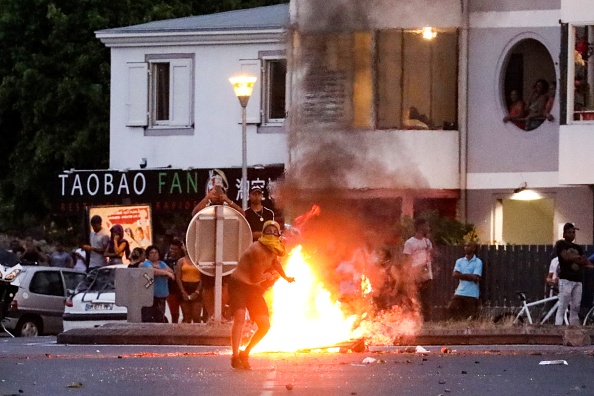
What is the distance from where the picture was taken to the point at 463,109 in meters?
34.5

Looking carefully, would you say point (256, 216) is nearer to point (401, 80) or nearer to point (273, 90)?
point (401, 80)

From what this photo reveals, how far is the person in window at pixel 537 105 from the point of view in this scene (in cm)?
3372

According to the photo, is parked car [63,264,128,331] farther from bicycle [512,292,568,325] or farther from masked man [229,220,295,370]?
masked man [229,220,295,370]

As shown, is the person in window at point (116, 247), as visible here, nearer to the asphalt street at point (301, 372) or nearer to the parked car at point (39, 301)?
the parked car at point (39, 301)

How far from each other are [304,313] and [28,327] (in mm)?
9526

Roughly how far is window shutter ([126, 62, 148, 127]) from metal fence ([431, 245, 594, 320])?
1280 cm

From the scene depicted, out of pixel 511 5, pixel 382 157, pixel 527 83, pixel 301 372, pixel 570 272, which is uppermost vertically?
pixel 511 5

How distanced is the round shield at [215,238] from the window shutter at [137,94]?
16.6 meters

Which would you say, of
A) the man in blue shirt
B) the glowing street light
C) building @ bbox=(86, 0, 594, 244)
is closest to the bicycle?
the man in blue shirt

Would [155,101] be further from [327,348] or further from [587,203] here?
[327,348]

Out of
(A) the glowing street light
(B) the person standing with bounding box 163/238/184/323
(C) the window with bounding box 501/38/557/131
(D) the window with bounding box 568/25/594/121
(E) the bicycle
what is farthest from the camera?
(A) the glowing street light

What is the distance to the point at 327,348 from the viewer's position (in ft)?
71.8

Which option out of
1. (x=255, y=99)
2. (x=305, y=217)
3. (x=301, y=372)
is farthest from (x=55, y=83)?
(x=301, y=372)

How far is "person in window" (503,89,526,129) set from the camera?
33875mm
